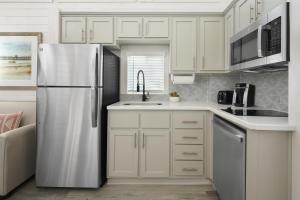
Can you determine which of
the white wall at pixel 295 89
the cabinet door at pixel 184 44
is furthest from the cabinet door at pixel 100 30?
the white wall at pixel 295 89

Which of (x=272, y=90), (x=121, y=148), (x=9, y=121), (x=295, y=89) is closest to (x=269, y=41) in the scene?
(x=295, y=89)

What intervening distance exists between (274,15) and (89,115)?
6.61 feet

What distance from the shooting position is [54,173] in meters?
3.01

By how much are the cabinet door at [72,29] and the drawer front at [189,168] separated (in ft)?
6.61

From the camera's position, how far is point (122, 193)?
2.97 meters

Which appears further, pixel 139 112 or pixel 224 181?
pixel 139 112

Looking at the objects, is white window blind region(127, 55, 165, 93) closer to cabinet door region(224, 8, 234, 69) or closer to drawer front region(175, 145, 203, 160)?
cabinet door region(224, 8, 234, 69)

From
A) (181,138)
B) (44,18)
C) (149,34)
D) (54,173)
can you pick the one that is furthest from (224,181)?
(44,18)

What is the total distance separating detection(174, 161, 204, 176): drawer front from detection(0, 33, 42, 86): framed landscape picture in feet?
7.66

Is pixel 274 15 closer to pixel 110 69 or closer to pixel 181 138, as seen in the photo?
pixel 181 138

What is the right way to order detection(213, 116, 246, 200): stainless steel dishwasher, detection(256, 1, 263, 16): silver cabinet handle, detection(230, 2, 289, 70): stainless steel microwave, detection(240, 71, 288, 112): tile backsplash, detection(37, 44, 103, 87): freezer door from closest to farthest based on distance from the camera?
detection(230, 2, 289, 70): stainless steel microwave < detection(213, 116, 246, 200): stainless steel dishwasher < detection(256, 1, 263, 16): silver cabinet handle < detection(240, 71, 288, 112): tile backsplash < detection(37, 44, 103, 87): freezer door

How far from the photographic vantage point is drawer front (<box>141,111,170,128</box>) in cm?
316

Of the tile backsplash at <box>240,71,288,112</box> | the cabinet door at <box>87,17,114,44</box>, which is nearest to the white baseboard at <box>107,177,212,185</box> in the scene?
the tile backsplash at <box>240,71,288,112</box>

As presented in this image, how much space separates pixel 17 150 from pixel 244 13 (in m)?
2.78
